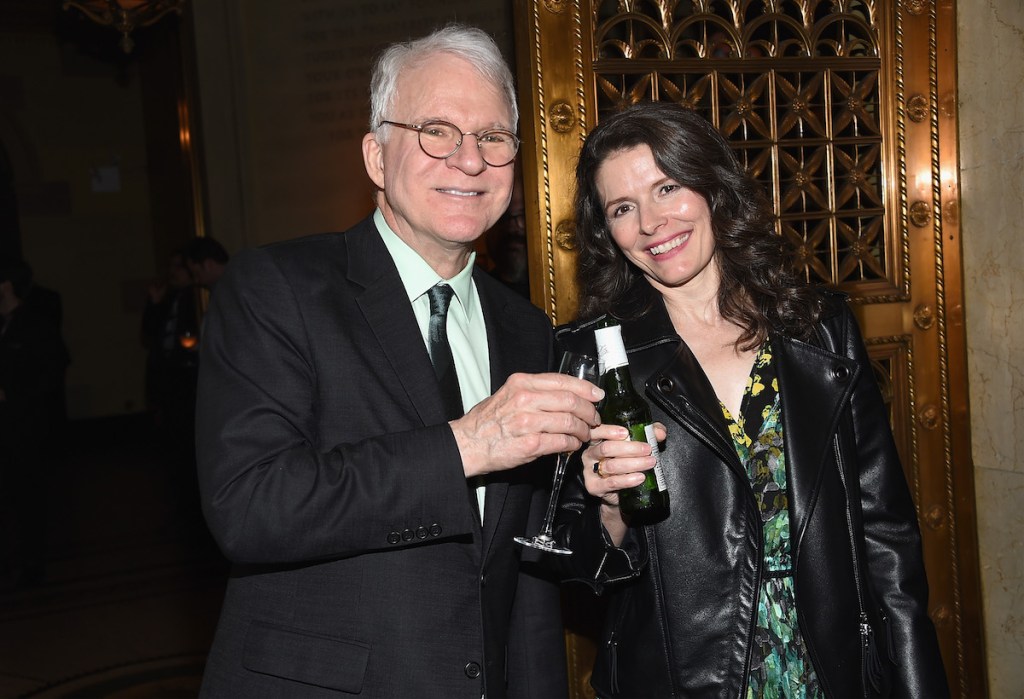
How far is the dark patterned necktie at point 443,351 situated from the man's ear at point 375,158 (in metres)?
0.27

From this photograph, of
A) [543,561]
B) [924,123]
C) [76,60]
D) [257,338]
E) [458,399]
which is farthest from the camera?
[76,60]

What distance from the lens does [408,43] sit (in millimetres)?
2041

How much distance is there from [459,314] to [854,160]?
1844 millimetres

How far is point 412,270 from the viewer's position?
2.01 metres

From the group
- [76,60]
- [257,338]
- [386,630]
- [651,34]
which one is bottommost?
[386,630]

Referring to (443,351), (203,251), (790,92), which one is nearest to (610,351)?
(443,351)

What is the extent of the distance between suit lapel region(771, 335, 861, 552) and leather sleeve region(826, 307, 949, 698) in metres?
0.10

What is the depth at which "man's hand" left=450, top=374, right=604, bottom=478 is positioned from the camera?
5.56 ft

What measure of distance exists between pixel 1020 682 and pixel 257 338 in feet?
9.66

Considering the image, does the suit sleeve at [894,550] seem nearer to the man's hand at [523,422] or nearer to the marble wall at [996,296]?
the man's hand at [523,422]

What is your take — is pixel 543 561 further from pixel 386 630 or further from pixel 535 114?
pixel 535 114

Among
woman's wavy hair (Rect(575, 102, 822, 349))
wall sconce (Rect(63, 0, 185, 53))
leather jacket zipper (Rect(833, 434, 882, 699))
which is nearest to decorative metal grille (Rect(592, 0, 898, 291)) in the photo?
woman's wavy hair (Rect(575, 102, 822, 349))

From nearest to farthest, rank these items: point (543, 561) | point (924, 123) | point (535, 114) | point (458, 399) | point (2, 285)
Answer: point (458, 399) < point (543, 561) < point (535, 114) < point (924, 123) < point (2, 285)

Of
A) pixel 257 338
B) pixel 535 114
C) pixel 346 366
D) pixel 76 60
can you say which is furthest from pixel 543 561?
pixel 76 60
